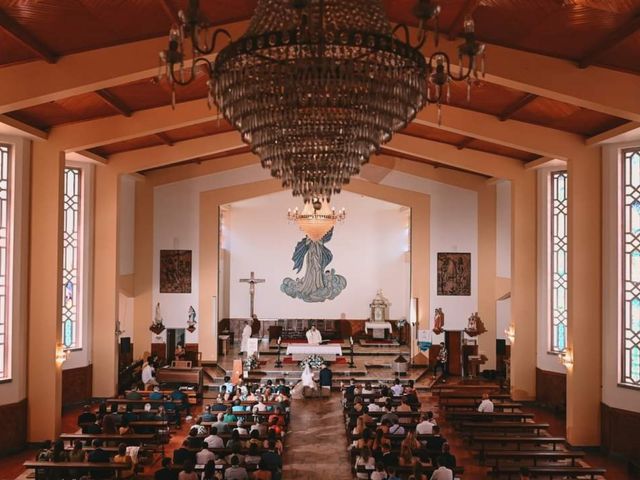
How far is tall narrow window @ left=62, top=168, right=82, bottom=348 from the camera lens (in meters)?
16.9

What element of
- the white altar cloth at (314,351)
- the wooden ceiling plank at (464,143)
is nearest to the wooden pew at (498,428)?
the wooden ceiling plank at (464,143)

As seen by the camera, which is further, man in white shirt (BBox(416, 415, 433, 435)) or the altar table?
the altar table

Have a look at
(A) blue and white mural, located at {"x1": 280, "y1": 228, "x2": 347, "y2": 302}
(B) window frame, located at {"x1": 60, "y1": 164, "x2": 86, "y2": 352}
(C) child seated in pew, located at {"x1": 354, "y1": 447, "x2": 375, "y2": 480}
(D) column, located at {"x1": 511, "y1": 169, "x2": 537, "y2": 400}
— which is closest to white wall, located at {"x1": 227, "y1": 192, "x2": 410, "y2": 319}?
(A) blue and white mural, located at {"x1": 280, "y1": 228, "x2": 347, "y2": 302}

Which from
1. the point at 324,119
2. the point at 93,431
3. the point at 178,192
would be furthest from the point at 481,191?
the point at 324,119

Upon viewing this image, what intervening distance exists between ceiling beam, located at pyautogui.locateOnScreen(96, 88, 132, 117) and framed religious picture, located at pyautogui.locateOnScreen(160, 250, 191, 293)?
8542 millimetres

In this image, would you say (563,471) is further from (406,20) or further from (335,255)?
(335,255)

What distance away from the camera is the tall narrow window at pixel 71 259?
1689 centimetres

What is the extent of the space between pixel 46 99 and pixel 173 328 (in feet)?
41.0

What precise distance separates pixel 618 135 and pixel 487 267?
959 cm

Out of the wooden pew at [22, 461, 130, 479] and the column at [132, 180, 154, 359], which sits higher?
the column at [132, 180, 154, 359]

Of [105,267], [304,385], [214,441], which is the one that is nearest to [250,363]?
[304,385]

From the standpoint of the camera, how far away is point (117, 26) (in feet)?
30.3

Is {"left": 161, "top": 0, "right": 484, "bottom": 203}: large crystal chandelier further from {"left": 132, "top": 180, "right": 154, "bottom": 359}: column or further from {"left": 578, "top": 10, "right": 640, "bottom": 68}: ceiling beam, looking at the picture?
{"left": 132, "top": 180, "right": 154, "bottom": 359}: column

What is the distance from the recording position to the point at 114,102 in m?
12.6
